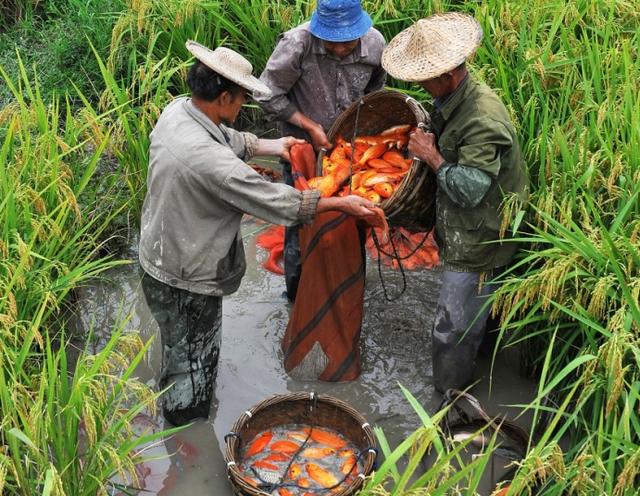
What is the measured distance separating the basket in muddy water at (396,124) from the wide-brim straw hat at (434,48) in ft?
1.04

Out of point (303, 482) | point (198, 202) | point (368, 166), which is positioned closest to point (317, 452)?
point (303, 482)

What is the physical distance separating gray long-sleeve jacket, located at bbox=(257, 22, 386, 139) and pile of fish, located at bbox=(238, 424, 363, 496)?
5.29 ft

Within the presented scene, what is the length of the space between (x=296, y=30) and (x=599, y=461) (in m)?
2.75

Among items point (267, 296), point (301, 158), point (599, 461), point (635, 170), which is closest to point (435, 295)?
point (267, 296)

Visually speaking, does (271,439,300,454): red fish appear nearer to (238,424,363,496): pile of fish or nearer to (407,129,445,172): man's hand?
(238,424,363,496): pile of fish

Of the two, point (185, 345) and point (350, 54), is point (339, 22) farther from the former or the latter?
point (185, 345)

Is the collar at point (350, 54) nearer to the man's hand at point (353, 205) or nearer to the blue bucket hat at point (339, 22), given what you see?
the blue bucket hat at point (339, 22)

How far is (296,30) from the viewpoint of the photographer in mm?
4352

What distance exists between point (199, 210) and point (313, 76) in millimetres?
1279

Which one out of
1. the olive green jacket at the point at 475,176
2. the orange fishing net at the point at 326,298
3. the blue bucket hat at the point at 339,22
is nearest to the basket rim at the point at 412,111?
the olive green jacket at the point at 475,176

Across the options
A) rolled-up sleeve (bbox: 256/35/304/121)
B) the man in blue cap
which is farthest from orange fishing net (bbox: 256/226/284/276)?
rolled-up sleeve (bbox: 256/35/304/121)

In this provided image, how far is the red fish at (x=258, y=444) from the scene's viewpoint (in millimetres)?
3734

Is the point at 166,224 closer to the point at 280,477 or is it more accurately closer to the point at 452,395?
the point at 280,477

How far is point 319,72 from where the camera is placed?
14.5 ft
